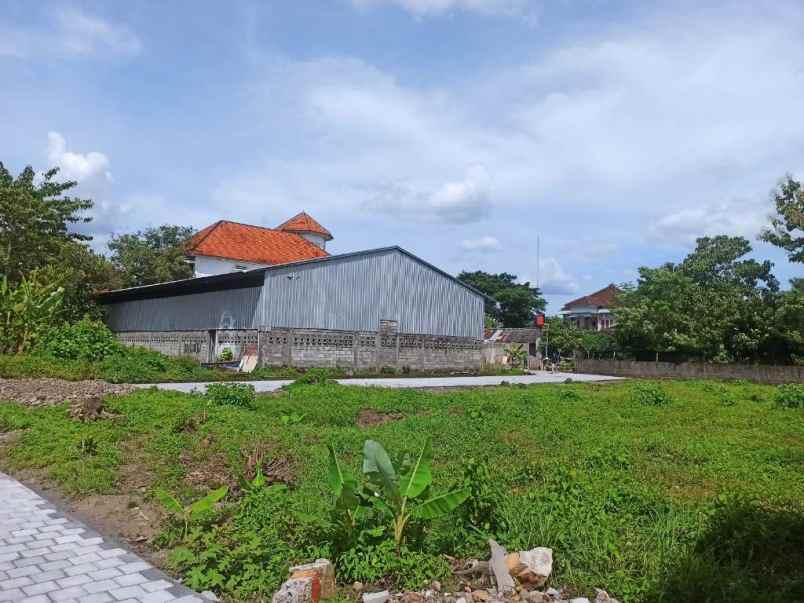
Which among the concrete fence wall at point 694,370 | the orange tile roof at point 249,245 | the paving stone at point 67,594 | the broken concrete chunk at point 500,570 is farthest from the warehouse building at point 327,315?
the broken concrete chunk at point 500,570

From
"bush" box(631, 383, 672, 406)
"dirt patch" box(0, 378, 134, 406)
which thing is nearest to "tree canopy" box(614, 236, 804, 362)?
"bush" box(631, 383, 672, 406)

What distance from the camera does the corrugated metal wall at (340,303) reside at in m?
23.4

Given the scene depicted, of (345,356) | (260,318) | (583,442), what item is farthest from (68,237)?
(583,442)

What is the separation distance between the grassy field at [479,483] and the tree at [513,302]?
5211 cm

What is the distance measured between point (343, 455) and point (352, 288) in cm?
1878

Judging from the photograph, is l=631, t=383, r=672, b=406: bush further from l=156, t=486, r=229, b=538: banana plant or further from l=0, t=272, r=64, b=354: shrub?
l=0, t=272, r=64, b=354: shrub

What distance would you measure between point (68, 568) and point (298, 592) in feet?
5.41

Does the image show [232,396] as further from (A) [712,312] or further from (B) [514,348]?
(B) [514,348]

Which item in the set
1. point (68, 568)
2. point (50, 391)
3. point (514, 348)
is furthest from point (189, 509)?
point (514, 348)

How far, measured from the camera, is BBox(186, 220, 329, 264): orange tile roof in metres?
34.6

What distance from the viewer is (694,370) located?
29.1 m

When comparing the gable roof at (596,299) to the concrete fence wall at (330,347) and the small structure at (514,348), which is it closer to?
the small structure at (514,348)

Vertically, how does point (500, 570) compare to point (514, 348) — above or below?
below

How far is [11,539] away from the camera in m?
4.30
